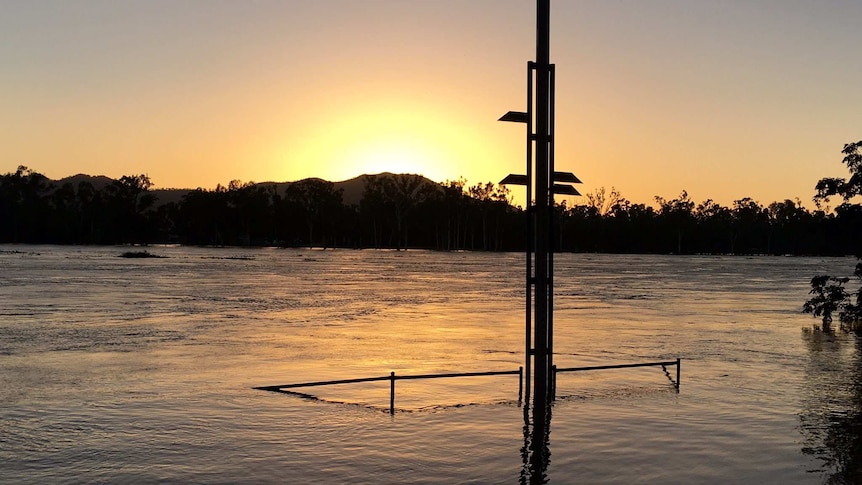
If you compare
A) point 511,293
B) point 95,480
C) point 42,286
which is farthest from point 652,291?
point 95,480

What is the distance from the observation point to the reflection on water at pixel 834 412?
12633 mm

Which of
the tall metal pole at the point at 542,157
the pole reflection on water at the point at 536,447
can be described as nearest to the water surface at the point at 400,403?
the pole reflection on water at the point at 536,447

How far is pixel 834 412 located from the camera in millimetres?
16906

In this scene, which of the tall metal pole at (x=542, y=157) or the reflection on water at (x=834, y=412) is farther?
the tall metal pole at (x=542, y=157)

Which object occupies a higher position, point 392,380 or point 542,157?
point 542,157

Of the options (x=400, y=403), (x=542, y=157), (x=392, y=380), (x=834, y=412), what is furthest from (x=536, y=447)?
(x=834, y=412)

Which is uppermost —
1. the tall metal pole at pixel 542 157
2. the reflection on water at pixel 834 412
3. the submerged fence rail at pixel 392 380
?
the tall metal pole at pixel 542 157

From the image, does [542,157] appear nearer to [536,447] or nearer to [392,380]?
[536,447]

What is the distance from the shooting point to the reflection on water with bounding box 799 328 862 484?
1263cm

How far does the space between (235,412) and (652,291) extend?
2198 inches

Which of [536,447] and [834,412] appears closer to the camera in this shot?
[536,447]

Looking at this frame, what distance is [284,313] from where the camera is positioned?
1657 inches

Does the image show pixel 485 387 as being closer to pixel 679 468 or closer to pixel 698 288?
pixel 679 468

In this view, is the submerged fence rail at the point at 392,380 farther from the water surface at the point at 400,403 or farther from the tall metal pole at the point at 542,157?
the tall metal pole at the point at 542,157
